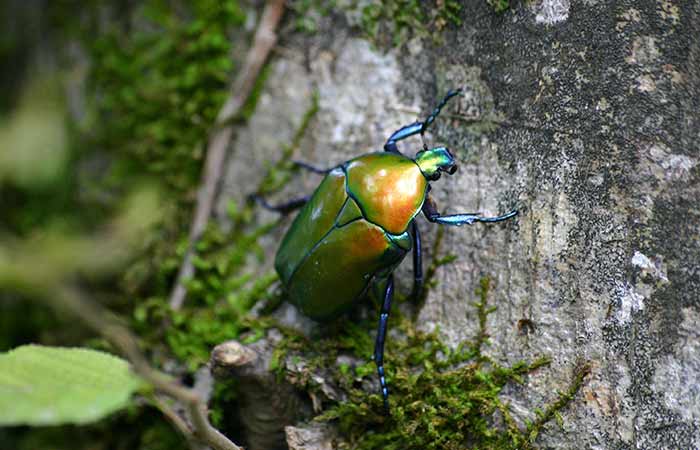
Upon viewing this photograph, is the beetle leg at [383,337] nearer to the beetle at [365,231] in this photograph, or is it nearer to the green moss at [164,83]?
the beetle at [365,231]

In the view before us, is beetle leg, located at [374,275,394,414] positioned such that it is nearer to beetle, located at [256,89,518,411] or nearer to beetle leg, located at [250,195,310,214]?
beetle, located at [256,89,518,411]

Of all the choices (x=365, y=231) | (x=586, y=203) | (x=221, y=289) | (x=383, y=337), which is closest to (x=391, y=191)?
(x=365, y=231)

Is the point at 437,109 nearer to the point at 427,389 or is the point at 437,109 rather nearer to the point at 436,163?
the point at 436,163

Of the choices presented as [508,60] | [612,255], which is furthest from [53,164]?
[612,255]

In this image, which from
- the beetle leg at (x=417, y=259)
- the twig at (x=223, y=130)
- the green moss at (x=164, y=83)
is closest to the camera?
the beetle leg at (x=417, y=259)

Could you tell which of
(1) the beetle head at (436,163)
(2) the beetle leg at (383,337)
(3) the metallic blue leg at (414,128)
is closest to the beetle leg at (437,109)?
(3) the metallic blue leg at (414,128)

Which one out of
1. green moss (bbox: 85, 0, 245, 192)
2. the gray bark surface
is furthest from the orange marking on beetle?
green moss (bbox: 85, 0, 245, 192)

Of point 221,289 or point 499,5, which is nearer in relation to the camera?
point 499,5

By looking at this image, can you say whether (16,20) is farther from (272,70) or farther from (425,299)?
(425,299)
